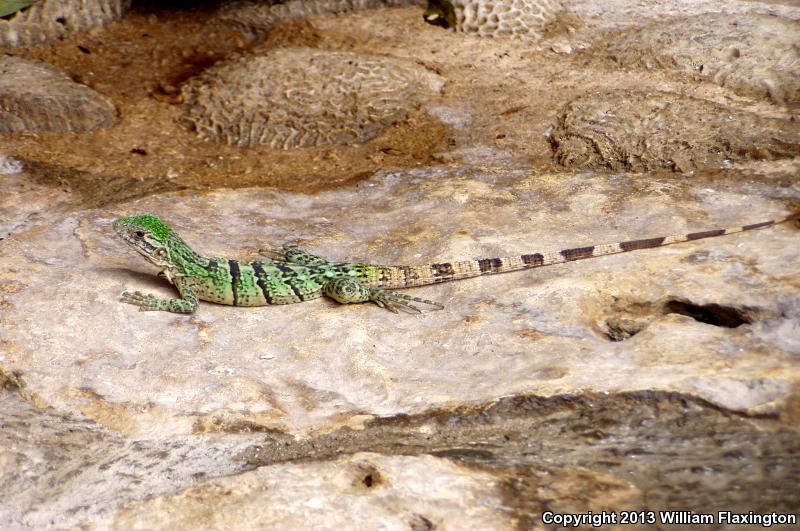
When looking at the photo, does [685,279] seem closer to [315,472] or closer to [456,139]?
[315,472]

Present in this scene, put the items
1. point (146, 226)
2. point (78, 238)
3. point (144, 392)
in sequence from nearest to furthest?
point (144, 392), point (146, 226), point (78, 238)

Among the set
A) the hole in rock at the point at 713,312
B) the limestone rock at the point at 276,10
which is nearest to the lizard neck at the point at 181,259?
the hole in rock at the point at 713,312

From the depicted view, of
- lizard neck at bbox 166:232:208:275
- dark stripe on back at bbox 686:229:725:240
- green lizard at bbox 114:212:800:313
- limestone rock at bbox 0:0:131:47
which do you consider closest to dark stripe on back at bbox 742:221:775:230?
green lizard at bbox 114:212:800:313

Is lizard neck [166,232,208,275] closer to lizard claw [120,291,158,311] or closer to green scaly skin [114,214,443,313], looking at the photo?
green scaly skin [114,214,443,313]

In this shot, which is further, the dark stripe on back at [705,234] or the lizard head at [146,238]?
the dark stripe on back at [705,234]

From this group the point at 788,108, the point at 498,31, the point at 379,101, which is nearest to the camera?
the point at 788,108

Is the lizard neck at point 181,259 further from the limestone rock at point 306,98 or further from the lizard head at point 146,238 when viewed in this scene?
the limestone rock at point 306,98

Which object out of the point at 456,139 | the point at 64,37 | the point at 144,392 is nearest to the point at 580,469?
the point at 144,392

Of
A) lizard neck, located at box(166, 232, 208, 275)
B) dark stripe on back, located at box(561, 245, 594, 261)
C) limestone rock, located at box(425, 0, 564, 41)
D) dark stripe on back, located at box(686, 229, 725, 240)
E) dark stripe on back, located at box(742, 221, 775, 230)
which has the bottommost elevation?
lizard neck, located at box(166, 232, 208, 275)
